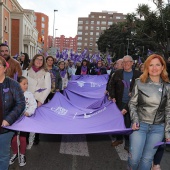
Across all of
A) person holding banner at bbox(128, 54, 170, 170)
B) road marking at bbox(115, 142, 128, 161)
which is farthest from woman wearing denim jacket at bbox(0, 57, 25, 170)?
road marking at bbox(115, 142, 128, 161)

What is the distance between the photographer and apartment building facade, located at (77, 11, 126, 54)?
456 feet

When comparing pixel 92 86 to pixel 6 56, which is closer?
pixel 6 56

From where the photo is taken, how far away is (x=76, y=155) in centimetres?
454

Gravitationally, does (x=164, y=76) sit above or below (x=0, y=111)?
above

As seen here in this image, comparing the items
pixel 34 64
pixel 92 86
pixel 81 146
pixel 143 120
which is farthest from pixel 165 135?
pixel 92 86

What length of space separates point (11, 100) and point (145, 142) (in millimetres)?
1821

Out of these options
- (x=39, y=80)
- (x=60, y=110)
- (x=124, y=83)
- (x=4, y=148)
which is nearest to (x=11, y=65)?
(x=39, y=80)

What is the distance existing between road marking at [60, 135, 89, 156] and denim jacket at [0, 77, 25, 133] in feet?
6.72

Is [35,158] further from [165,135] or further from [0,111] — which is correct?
[165,135]

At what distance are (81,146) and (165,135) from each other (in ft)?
7.91

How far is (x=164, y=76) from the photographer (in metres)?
3.13

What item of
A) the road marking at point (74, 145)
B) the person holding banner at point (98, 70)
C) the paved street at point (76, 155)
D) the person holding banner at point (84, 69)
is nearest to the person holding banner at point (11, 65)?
the paved street at point (76, 155)

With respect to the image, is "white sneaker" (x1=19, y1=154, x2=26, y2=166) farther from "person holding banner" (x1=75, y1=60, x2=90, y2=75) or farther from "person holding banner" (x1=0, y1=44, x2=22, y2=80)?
"person holding banner" (x1=75, y1=60, x2=90, y2=75)

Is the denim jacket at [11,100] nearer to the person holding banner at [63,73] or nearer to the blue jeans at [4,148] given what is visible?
the blue jeans at [4,148]
